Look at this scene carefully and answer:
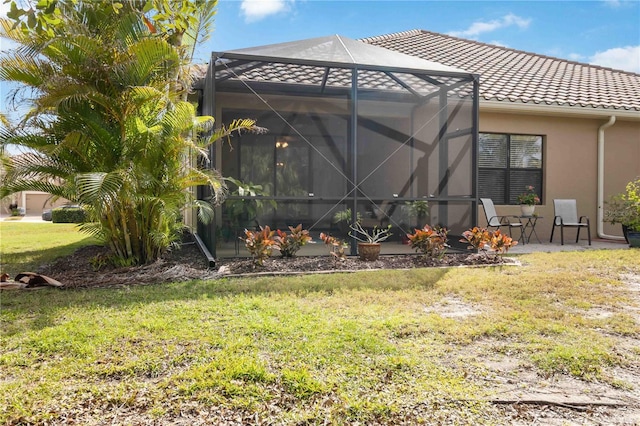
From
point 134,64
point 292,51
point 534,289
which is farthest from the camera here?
point 292,51

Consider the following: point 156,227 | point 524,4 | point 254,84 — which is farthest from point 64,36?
point 524,4

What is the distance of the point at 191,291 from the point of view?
4.56m

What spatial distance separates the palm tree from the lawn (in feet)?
4.27

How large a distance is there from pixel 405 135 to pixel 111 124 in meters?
5.10

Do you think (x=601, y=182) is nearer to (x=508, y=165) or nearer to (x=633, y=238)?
(x=633, y=238)

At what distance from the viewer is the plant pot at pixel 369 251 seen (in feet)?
20.8

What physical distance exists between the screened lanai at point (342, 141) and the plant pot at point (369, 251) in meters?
0.84

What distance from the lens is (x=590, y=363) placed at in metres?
2.67

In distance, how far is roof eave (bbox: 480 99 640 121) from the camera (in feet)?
29.0

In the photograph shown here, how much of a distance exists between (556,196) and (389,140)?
13.8 ft

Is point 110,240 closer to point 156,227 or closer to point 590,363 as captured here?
point 156,227

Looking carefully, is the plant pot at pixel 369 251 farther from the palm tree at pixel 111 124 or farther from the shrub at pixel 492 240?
the palm tree at pixel 111 124

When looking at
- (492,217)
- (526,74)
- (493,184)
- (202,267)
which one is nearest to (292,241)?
(202,267)

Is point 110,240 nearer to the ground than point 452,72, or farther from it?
nearer to the ground
